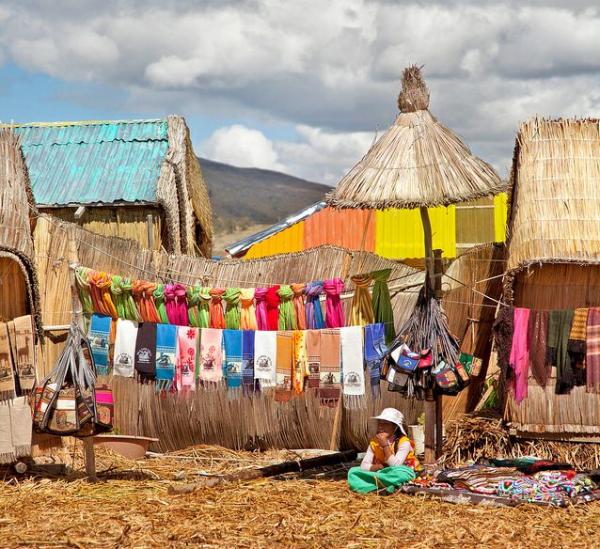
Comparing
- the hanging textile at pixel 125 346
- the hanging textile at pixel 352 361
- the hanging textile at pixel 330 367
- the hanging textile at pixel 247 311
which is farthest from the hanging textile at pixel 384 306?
the hanging textile at pixel 125 346

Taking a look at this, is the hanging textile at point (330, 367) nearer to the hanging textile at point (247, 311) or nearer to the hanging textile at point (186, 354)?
the hanging textile at point (247, 311)

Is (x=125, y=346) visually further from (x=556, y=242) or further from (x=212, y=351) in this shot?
(x=556, y=242)

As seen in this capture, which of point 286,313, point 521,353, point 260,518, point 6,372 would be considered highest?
point 286,313

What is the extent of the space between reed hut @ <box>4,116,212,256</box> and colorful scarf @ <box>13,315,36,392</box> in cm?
858

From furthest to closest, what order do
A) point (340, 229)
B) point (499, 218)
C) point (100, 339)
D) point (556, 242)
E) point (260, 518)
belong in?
point (340, 229), point (499, 218), point (100, 339), point (556, 242), point (260, 518)

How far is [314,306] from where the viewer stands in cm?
1096

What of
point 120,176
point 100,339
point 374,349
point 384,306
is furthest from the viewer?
point 120,176

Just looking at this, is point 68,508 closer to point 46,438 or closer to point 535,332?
point 46,438

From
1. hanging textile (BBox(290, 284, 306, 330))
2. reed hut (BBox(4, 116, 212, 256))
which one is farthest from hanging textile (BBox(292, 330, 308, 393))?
Result: reed hut (BBox(4, 116, 212, 256))

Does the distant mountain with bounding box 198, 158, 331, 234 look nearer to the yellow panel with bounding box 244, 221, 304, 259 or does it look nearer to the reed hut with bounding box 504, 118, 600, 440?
the yellow panel with bounding box 244, 221, 304, 259

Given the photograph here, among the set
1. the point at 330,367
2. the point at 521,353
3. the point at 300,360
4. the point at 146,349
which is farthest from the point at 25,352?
the point at 521,353

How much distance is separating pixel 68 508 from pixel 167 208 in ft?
35.4

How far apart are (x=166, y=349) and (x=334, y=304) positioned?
1.82 meters

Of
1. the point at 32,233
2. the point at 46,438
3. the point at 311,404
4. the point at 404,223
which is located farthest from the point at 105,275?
the point at 404,223
